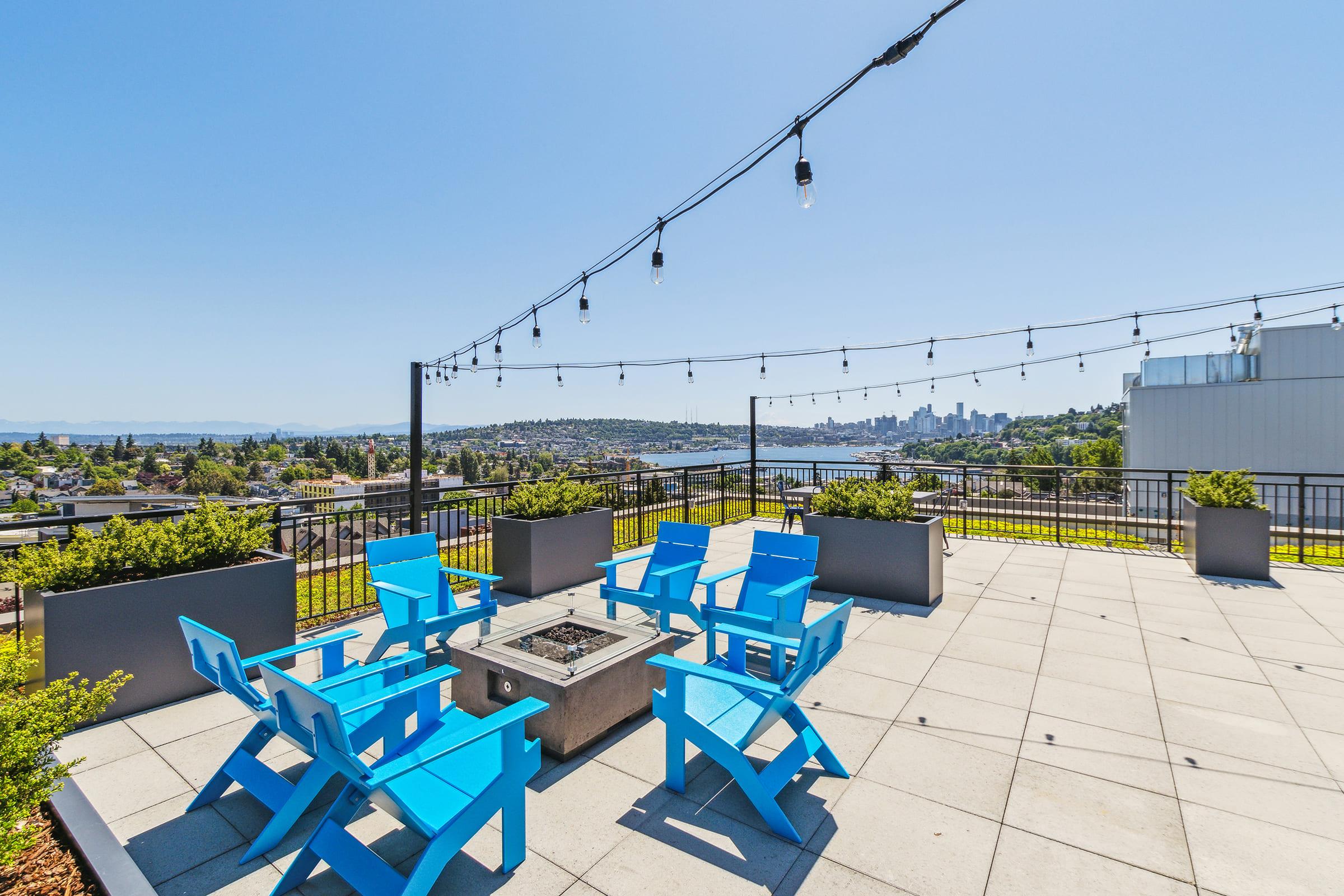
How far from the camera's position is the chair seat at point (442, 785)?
5.26 ft

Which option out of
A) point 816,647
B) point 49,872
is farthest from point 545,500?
point 49,872

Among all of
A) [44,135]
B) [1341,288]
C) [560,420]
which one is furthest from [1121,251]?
[560,420]

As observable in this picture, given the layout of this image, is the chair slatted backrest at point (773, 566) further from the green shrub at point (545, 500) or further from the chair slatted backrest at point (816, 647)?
the green shrub at point (545, 500)

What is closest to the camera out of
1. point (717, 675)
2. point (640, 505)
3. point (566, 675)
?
point (717, 675)

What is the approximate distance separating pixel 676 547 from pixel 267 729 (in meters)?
2.87

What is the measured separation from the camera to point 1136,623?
4.34 meters

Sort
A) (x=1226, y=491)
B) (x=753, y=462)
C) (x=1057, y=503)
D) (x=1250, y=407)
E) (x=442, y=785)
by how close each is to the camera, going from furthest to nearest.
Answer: (x=1250, y=407) → (x=753, y=462) → (x=1057, y=503) → (x=1226, y=491) → (x=442, y=785)

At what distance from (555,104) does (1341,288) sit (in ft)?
30.7

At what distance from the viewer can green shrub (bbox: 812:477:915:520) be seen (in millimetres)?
5145

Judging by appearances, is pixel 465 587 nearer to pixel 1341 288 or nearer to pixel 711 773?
pixel 711 773

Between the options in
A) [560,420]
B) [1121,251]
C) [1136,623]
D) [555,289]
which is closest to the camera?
[1136,623]

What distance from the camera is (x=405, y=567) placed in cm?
372

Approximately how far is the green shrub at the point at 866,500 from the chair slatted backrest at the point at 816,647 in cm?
313

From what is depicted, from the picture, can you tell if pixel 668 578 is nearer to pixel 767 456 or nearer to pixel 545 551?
pixel 545 551
